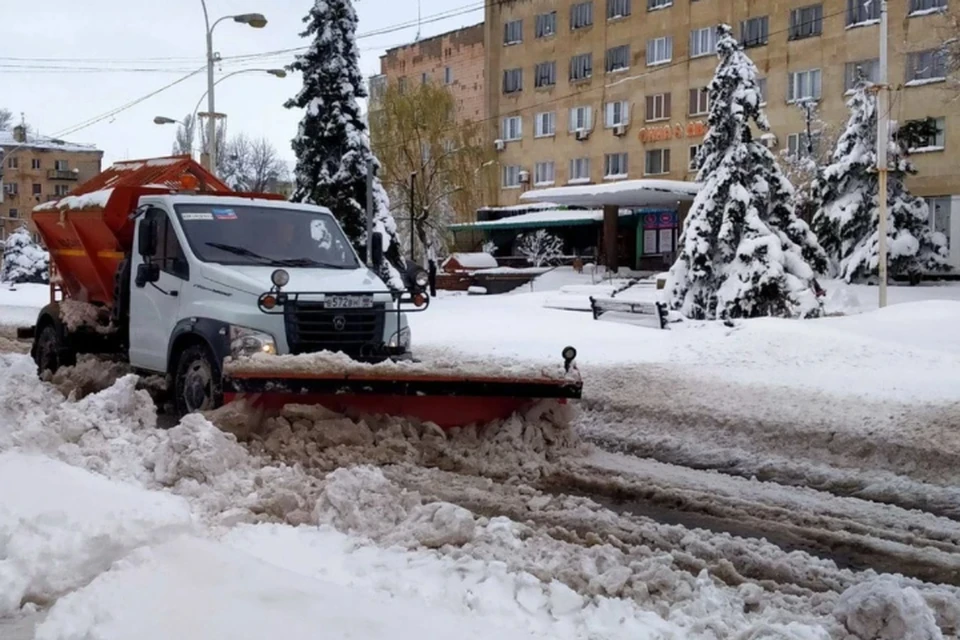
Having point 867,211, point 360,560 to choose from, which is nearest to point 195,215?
point 360,560

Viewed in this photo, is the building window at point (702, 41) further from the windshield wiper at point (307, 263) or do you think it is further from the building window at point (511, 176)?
the windshield wiper at point (307, 263)

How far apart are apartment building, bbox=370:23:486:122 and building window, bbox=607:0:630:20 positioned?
10.2 meters

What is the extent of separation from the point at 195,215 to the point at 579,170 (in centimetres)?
4573

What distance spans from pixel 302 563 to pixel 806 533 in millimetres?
3259

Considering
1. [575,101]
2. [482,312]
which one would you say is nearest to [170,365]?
[482,312]

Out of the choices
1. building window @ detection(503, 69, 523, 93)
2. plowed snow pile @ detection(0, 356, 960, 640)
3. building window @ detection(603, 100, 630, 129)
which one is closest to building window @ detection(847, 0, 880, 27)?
building window @ detection(603, 100, 630, 129)

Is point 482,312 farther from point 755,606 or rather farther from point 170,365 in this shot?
point 755,606

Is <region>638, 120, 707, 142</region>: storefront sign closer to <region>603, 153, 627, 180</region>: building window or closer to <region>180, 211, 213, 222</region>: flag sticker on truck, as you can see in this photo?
<region>603, 153, 627, 180</region>: building window

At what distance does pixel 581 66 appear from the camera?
53906 mm

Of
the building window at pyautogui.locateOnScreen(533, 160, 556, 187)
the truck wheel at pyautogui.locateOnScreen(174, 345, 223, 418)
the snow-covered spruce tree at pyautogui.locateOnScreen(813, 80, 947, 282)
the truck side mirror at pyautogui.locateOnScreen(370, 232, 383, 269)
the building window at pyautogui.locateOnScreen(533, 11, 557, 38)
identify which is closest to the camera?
the truck wheel at pyautogui.locateOnScreen(174, 345, 223, 418)

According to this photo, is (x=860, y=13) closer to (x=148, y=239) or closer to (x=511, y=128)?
(x=511, y=128)

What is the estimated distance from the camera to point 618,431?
33.2 feet

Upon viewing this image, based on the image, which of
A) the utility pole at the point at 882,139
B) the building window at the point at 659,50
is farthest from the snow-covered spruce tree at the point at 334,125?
the building window at the point at 659,50

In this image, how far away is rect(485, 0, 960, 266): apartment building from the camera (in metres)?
40.2
